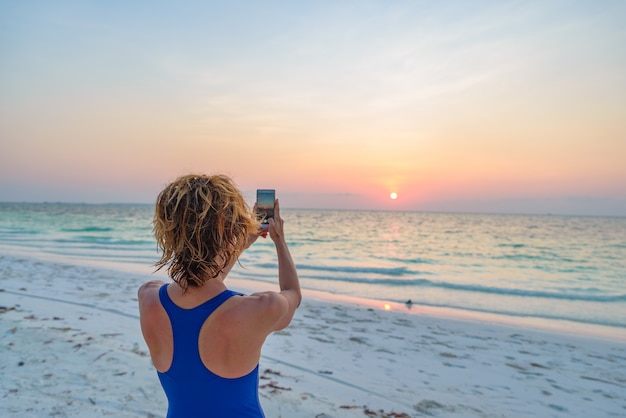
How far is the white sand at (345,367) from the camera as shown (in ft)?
14.0

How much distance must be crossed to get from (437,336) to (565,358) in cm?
180

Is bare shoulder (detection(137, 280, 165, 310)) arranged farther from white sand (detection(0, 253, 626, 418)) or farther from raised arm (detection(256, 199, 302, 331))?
white sand (detection(0, 253, 626, 418))

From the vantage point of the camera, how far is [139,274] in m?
13.0

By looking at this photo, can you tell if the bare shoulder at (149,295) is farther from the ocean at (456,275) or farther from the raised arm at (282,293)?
the ocean at (456,275)

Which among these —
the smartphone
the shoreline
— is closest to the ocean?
the shoreline

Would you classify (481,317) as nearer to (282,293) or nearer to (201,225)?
(282,293)

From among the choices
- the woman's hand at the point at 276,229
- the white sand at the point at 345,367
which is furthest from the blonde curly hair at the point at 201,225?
the white sand at the point at 345,367

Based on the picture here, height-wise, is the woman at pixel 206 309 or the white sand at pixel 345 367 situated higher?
the woman at pixel 206 309

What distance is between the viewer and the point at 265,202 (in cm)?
214

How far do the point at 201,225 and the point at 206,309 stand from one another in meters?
0.30

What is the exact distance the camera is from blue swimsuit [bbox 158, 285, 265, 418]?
161cm

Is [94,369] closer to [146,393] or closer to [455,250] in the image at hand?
[146,393]

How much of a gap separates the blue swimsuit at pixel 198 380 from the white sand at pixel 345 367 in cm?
265

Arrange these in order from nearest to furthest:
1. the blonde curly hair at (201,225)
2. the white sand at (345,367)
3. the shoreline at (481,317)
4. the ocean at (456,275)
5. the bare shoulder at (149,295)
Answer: the blonde curly hair at (201,225), the bare shoulder at (149,295), the white sand at (345,367), the shoreline at (481,317), the ocean at (456,275)
